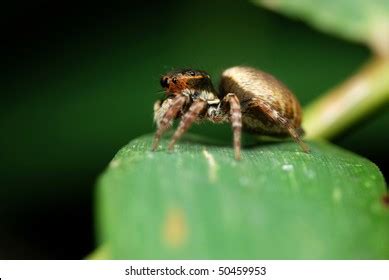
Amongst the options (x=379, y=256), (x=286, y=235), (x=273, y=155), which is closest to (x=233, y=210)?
(x=286, y=235)

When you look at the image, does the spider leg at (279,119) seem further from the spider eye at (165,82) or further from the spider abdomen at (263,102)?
the spider eye at (165,82)

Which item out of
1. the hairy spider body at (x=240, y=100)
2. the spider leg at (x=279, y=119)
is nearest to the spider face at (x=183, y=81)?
the hairy spider body at (x=240, y=100)

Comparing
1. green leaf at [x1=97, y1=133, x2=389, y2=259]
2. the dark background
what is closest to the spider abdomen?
the dark background

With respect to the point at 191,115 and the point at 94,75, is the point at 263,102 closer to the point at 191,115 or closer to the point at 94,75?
the point at 191,115

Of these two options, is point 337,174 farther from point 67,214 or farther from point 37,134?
point 37,134

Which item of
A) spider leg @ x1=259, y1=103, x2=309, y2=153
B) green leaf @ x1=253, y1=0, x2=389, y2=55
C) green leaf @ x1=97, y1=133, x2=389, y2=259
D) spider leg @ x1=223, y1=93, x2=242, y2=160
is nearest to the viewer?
green leaf @ x1=97, y1=133, x2=389, y2=259

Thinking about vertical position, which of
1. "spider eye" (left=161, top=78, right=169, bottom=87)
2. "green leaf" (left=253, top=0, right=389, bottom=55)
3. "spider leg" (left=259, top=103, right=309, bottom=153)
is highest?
"green leaf" (left=253, top=0, right=389, bottom=55)

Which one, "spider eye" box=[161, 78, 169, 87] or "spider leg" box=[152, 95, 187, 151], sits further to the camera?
"spider eye" box=[161, 78, 169, 87]

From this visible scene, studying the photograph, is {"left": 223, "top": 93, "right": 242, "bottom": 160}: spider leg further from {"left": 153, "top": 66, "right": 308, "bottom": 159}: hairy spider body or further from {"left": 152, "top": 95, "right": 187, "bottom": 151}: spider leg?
{"left": 152, "top": 95, "right": 187, "bottom": 151}: spider leg
